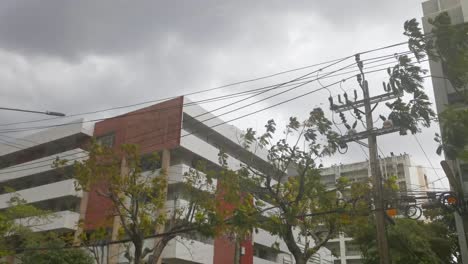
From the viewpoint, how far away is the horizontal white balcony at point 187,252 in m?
24.7

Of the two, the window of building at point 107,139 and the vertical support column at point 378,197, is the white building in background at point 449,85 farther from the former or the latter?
the window of building at point 107,139

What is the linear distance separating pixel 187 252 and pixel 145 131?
288 inches

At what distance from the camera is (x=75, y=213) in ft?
97.6

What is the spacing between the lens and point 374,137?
14688mm

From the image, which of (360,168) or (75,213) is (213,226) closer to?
(75,213)

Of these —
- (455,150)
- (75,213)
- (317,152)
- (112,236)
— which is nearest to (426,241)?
(317,152)

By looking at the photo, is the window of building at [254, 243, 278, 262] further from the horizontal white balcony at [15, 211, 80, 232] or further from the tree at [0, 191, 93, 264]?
the horizontal white balcony at [15, 211, 80, 232]

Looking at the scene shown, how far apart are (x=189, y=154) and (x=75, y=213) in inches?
321

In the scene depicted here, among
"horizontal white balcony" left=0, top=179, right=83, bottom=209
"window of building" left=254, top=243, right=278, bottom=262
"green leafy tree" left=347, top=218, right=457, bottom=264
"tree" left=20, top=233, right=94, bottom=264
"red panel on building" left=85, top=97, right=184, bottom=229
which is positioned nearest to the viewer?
"green leafy tree" left=347, top=218, right=457, bottom=264

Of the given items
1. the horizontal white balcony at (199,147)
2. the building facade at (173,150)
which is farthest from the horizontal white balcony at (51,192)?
the horizontal white balcony at (199,147)

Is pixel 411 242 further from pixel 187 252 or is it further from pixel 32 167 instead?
pixel 32 167

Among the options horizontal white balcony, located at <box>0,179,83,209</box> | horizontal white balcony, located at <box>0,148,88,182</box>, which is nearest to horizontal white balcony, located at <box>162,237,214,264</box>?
horizontal white balcony, located at <box>0,179,83,209</box>

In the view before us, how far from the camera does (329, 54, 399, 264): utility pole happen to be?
42.7 feet

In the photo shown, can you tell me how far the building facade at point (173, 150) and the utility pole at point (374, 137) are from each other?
9665 mm
